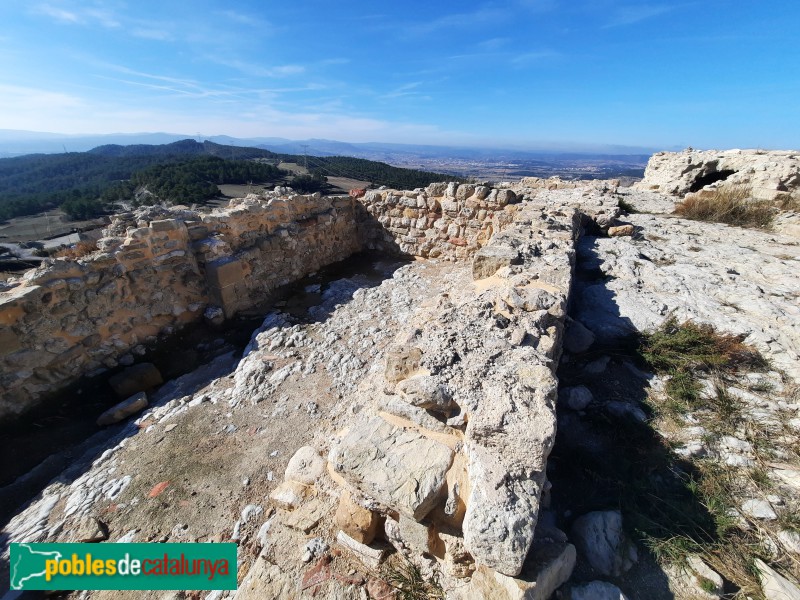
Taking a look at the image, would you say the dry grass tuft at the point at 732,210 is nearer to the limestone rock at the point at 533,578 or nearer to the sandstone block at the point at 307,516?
the limestone rock at the point at 533,578

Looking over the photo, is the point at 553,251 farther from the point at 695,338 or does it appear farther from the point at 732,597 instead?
the point at 732,597

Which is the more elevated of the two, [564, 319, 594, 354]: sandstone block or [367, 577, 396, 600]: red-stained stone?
[564, 319, 594, 354]: sandstone block

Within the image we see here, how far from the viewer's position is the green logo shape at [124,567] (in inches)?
95.7

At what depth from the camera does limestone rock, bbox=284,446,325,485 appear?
8.52 ft

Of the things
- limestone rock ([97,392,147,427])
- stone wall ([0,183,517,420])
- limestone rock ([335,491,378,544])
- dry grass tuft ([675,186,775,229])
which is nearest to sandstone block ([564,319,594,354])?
limestone rock ([335,491,378,544])

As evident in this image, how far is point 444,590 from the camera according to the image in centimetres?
189

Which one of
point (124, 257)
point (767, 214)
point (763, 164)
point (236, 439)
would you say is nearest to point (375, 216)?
point (124, 257)

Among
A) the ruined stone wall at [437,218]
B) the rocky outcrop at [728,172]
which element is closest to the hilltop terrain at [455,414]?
the ruined stone wall at [437,218]

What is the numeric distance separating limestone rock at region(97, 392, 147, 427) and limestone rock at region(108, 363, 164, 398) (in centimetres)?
22

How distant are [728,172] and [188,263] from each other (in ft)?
50.6

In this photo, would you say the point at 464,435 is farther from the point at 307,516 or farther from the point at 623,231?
the point at 623,231

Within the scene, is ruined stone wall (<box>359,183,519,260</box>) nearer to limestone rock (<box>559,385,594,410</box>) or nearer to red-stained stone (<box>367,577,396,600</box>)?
limestone rock (<box>559,385,594,410</box>)

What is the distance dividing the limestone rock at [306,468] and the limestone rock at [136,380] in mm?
2963

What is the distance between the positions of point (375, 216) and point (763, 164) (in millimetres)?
10811
